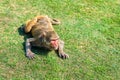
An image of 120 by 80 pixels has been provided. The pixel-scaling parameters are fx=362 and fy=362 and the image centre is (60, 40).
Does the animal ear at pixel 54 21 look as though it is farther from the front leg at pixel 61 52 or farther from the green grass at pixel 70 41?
the front leg at pixel 61 52

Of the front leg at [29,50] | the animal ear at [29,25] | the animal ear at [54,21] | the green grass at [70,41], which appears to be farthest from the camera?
the animal ear at [54,21]

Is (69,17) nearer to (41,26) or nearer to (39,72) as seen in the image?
(41,26)

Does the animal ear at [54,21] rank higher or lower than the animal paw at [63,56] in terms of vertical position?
higher

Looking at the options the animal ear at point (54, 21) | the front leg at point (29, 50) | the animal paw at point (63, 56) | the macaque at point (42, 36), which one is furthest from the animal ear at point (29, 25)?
the animal paw at point (63, 56)

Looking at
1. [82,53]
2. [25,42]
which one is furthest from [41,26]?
[82,53]

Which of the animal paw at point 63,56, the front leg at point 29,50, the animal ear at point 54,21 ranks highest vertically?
the animal ear at point 54,21

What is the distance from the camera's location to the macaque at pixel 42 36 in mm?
7864

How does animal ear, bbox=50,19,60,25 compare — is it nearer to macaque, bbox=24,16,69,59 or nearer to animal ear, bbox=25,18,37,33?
macaque, bbox=24,16,69,59

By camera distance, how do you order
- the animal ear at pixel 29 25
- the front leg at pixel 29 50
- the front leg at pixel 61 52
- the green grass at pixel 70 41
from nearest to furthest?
the green grass at pixel 70 41, the front leg at pixel 29 50, the front leg at pixel 61 52, the animal ear at pixel 29 25

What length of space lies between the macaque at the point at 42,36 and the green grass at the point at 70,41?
0.48ft

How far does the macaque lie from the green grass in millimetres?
147

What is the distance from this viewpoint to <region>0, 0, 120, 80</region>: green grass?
758cm

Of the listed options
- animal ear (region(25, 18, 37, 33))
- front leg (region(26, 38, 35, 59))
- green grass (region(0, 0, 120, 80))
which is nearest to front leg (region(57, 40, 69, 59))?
green grass (region(0, 0, 120, 80))

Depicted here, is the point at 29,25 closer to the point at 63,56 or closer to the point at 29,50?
the point at 29,50
